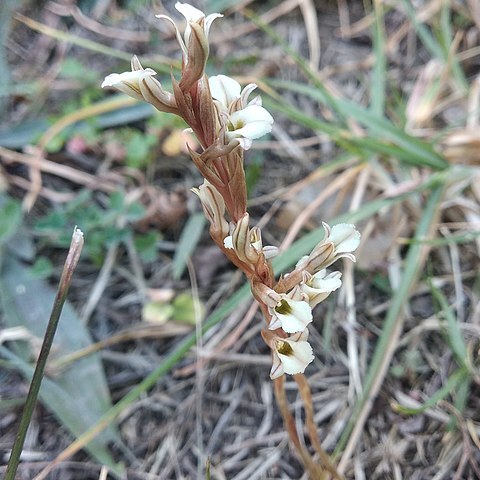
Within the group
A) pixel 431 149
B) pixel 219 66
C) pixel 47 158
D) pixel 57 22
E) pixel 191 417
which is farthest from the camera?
pixel 57 22

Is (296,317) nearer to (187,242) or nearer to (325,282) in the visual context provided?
(325,282)

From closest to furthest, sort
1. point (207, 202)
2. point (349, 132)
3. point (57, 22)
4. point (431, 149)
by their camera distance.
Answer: point (207, 202) < point (431, 149) < point (349, 132) < point (57, 22)

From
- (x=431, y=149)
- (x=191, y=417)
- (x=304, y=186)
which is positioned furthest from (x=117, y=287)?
(x=431, y=149)

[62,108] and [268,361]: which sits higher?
[62,108]

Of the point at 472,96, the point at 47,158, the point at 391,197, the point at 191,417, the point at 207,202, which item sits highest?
the point at 207,202

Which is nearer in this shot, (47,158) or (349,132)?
(349,132)

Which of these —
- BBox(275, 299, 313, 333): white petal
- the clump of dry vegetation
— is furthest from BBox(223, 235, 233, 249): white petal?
the clump of dry vegetation

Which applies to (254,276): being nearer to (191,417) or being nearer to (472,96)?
(191,417)

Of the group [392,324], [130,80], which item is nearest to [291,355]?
[130,80]
